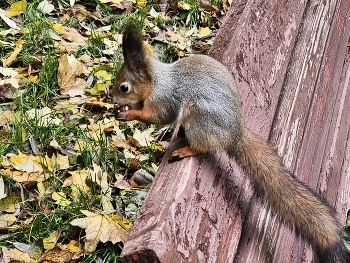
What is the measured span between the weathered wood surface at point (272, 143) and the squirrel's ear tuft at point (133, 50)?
0.86ft

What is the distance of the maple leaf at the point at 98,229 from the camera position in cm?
176

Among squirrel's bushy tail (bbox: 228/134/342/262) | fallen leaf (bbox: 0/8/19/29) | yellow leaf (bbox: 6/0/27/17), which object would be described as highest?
squirrel's bushy tail (bbox: 228/134/342/262)

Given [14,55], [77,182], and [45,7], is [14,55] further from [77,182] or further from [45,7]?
[77,182]

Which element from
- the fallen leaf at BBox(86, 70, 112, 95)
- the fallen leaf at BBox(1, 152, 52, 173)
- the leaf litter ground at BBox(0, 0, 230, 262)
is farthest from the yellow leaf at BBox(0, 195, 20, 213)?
the fallen leaf at BBox(86, 70, 112, 95)

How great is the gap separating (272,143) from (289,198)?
10.8 inches

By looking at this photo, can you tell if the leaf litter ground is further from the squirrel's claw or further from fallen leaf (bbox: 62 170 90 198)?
the squirrel's claw

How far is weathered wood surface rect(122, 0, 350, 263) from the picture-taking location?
112 centimetres

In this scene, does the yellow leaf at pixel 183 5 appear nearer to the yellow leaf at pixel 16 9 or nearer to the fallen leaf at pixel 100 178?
the yellow leaf at pixel 16 9

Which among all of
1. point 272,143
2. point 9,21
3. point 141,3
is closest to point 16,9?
point 9,21

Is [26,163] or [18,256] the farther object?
[26,163]

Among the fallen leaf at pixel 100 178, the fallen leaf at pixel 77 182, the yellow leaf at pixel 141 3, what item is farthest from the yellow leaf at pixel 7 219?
the yellow leaf at pixel 141 3

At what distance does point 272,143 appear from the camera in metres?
1.65

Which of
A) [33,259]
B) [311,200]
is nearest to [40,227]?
[33,259]

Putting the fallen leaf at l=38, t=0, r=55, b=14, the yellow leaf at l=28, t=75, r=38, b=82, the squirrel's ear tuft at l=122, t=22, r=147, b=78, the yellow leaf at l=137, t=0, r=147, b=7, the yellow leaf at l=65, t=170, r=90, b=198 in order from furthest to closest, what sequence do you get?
the yellow leaf at l=137, t=0, r=147, b=7 < the fallen leaf at l=38, t=0, r=55, b=14 < the yellow leaf at l=28, t=75, r=38, b=82 < the yellow leaf at l=65, t=170, r=90, b=198 < the squirrel's ear tuft at l=122, t=22, r=147, b=78
